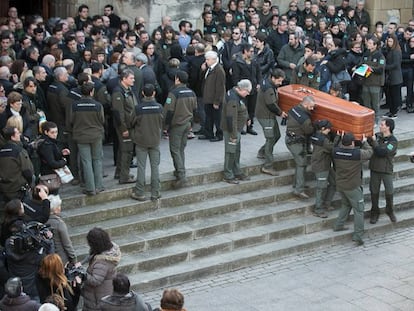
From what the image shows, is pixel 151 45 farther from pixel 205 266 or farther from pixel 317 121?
pixel 205 266

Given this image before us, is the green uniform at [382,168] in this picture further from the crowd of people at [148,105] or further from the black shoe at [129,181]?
the black shoe at [129,181]

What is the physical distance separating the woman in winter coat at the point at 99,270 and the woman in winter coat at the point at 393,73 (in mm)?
8990

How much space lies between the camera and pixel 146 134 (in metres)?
13.3

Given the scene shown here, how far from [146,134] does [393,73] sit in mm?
6180

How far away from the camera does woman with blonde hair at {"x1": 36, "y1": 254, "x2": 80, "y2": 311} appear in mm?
9625

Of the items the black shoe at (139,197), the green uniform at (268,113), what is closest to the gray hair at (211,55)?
the green uniform at (268,113)

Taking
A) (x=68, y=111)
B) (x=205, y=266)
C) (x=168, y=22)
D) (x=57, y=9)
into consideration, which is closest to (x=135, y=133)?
(x=68, y=111)

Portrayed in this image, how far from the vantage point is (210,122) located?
635 inches

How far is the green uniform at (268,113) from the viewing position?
580 inches

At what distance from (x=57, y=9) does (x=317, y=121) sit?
7718 millimetres

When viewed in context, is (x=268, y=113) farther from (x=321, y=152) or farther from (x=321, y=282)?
(x=321, y=282)

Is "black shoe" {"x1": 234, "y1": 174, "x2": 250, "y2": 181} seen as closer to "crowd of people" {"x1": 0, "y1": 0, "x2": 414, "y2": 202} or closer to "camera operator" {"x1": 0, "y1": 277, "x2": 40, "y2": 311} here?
"crowd of people" {"x1": 0, "y1": 0, "x2": 414, "y2": 202}

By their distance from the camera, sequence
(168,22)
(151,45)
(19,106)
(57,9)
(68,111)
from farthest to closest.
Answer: (57,9) → (168,22) → (151,45) → (68,111) → (19,106)

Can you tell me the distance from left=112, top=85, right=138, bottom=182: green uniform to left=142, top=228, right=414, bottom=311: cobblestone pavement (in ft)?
7.19
